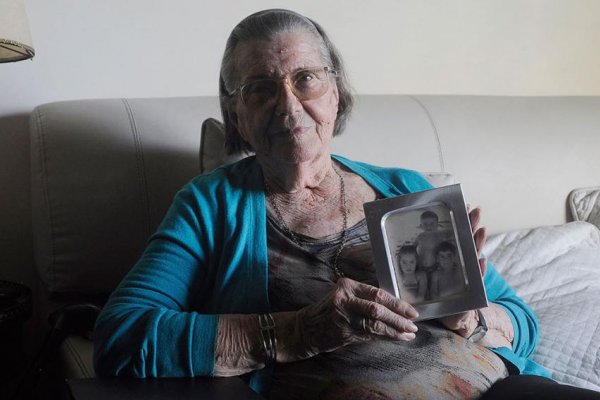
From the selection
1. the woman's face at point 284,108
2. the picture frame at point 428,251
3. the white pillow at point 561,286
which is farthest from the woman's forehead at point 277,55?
the white pillow at point 561,286

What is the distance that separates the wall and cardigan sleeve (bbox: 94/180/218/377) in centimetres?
66

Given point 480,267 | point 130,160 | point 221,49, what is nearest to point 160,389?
point 480,267

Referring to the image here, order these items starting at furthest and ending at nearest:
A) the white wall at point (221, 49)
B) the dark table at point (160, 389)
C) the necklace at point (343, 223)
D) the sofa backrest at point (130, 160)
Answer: the white wall at point (221, 49) → the sofa backrest at point (130, 160) → the necklace at point (343, 223) → the dark table at point (160, 389)

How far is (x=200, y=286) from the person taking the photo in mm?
1223

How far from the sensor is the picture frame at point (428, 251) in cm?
105

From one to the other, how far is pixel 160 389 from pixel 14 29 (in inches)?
28.4

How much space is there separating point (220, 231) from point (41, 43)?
2.44 feet

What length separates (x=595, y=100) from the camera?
2160mm

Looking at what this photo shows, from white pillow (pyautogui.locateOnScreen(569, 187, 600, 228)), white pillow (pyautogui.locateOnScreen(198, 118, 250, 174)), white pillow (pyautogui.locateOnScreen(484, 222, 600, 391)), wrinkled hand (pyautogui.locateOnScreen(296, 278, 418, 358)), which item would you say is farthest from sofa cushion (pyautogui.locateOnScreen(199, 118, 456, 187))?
white pillow (pyautogui.locateOnScreen(569, 187, 600, 228))

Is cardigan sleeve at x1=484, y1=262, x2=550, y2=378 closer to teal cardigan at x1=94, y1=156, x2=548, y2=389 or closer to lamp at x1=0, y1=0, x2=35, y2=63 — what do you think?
teal cardigan at x1=94, y1=156, x2=548, y2=389

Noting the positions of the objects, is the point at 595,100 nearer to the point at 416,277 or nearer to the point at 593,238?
the point at 593,238

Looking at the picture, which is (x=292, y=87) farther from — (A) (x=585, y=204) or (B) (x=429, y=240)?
(A) (x=585, y=204)

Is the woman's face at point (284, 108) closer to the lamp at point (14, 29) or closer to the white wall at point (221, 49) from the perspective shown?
the lamp at point (14, 29)

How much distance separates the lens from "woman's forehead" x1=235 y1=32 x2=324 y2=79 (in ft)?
4.06
